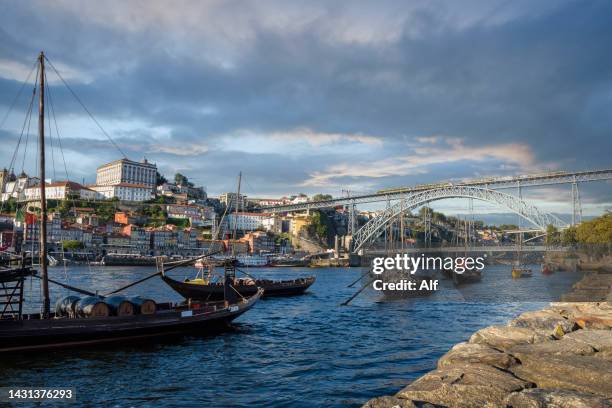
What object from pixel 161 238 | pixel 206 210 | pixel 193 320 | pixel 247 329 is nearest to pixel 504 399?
pixel 193 320

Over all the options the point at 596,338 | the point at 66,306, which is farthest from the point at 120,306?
the point at 596,338

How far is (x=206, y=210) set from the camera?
485 feet

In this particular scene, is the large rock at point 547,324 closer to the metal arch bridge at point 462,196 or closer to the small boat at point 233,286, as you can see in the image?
the small boat at point 233,286

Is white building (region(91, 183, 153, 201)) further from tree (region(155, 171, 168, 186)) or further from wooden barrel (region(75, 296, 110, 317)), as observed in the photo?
wooden barrel (region(75, 296, 110, 317))

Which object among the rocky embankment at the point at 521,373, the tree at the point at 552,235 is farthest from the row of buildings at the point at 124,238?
the rocky embankment at the point at 521,373

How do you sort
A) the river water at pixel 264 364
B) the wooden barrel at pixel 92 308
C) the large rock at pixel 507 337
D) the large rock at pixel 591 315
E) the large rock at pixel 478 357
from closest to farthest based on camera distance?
the large rock at pixel 478 357, the river water at pixel 264 364, the large rock at pixel 507 337, the large rock at pixel 591 315, the wooden barrel at pixel 92 308

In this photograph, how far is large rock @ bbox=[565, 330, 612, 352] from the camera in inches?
431

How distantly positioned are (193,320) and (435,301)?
64.3 feet

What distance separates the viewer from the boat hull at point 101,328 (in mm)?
15086

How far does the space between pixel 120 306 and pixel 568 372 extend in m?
14.0

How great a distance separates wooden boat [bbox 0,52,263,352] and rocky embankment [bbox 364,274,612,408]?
427 inches

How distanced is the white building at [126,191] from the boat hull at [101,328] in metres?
130

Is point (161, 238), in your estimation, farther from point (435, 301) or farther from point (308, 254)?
point (435, 301)

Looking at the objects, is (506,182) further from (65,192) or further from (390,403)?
(65,192)
